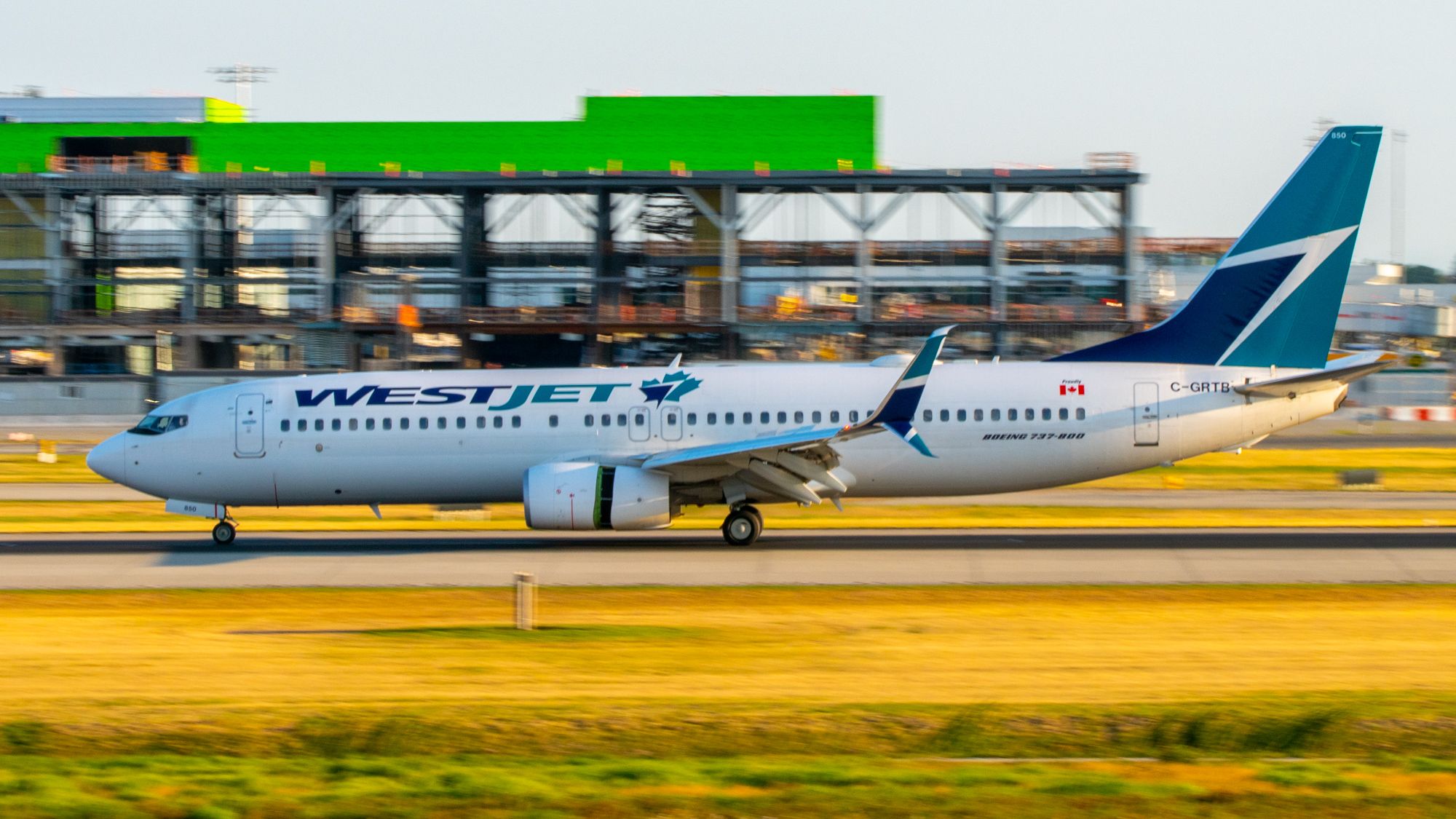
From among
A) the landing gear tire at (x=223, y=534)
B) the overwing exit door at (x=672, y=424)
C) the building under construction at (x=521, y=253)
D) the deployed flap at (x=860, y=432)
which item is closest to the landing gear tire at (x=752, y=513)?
the deployed flap at (x=860, y=432)

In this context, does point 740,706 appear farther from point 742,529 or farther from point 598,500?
point 742,529

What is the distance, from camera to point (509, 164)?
6134cm

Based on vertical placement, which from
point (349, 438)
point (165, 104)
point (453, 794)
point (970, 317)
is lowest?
point (453, 794)

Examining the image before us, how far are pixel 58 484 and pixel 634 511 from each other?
2016 centimetres

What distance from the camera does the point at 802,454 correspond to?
24594 mm

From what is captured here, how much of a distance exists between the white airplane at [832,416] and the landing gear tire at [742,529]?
0.04 meters

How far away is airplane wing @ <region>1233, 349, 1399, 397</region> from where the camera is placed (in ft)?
80.9

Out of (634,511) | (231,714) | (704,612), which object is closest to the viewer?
(231,714)

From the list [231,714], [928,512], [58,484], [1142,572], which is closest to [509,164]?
[58,484]

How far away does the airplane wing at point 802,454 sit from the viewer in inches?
914

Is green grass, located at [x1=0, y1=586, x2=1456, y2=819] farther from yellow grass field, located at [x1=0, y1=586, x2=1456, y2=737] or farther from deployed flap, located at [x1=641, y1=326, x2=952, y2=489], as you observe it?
deployed flap, located at [x1=641, y1=326, x2=952, y2=489]

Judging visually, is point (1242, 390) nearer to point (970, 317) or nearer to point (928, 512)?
point (928, 512)

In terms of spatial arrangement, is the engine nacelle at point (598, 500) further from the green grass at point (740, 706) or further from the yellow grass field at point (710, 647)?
the green grass at point (740, 706)

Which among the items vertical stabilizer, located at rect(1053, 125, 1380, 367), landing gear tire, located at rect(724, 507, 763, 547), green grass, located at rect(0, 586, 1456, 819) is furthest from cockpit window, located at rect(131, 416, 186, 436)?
vertical stabilizer, located at rect(1053, 125, 1380, 367)
